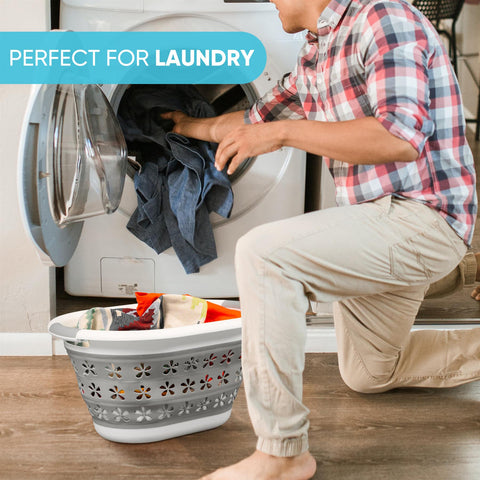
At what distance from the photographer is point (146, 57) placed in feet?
6.17

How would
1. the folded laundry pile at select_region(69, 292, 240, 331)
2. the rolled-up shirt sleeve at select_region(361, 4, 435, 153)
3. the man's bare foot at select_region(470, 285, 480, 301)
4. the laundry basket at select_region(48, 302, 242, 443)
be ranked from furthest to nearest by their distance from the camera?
the man's bare foot at select_region(470, 285, 480, 301), the folded laundry pile at select_region(69, 292, 240, 331), the laundry basket at select_region(48, 302, 242, 443), the rolled-up shirt sleeve at select_region(361, 4, 435, 153)

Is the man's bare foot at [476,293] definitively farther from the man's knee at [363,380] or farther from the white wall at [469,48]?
the white wall at [469,48]

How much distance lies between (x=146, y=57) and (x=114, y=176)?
0.33 meters

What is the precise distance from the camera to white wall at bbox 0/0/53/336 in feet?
5.91

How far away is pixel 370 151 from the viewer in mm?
1226

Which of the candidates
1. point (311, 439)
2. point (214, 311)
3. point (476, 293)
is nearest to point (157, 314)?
point (214, 311)

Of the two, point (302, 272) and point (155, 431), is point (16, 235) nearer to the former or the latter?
point (155, 431)

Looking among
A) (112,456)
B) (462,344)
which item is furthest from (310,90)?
(112,456)

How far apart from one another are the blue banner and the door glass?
0.27ft

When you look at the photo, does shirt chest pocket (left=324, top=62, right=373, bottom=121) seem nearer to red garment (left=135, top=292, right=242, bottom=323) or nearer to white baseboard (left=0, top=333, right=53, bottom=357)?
red garment (left=135, top=292, right=242, bottom=323)

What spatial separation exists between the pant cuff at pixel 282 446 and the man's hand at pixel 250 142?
20.1 inches

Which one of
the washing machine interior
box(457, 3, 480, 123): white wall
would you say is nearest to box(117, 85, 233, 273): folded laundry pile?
the washing machine interior

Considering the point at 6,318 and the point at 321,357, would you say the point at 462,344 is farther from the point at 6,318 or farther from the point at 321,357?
the point at 6,318

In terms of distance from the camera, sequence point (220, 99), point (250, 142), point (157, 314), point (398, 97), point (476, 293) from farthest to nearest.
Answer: point (476, 293)
point (220, 99)
point (157, 314)
point (250, 142)
point (398, 97)
